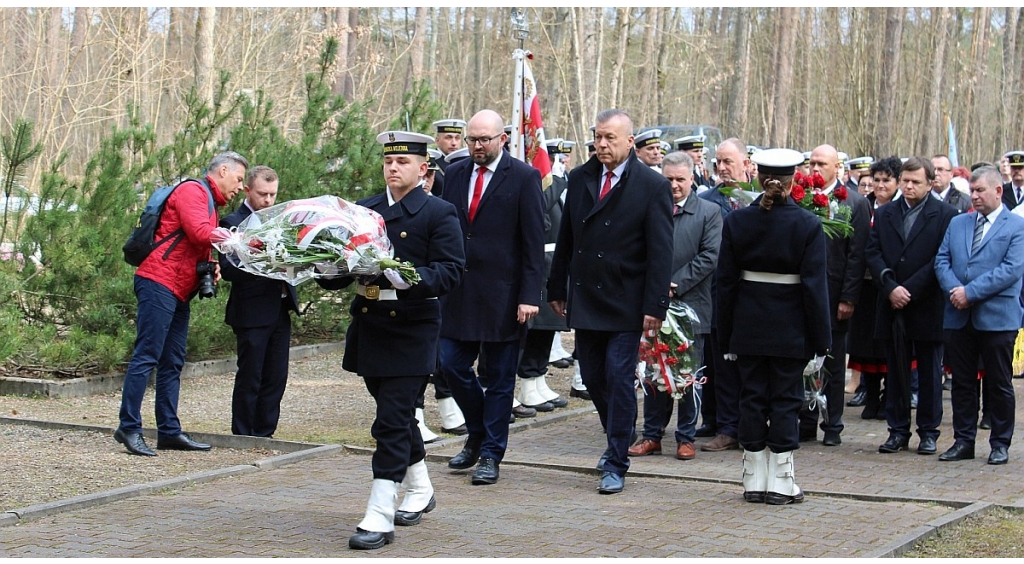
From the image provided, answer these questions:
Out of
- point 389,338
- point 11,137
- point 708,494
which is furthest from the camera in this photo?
point 11,137

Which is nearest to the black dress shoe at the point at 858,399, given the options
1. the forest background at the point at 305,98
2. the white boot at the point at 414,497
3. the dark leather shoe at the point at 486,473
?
the dark leather shoe at the point at 486,473

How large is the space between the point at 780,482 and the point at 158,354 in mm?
4112

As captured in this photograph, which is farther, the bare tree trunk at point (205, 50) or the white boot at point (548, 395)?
the bare tree trunk at point (205, 50)

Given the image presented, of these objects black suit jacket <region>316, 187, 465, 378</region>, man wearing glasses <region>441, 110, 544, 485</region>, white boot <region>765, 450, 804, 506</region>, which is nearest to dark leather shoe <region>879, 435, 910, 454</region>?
white boot <region>765, 450, 804, 506</region>

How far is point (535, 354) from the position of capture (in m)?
10.6

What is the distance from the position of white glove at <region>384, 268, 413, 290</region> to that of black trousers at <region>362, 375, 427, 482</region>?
50 cm

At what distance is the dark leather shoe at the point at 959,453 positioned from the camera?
28.5 ft

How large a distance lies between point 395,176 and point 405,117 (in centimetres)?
786

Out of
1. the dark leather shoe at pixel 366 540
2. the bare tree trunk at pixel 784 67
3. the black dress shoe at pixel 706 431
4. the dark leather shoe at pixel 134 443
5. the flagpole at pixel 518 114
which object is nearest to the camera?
the dark leather shoe at pixel 366 540

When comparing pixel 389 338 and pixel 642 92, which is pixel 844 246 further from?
pixel 642 92

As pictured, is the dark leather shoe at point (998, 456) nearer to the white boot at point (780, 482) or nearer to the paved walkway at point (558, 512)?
the paved walkway at point (558, 512)

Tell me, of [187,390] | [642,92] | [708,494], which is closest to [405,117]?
A: [187,390]

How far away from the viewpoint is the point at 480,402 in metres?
7.81

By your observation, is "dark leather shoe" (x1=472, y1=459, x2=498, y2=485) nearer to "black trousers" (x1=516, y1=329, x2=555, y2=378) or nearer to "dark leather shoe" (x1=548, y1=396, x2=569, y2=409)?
"black trousers" (x1=516, y1=329, x2=555, y2=378)
